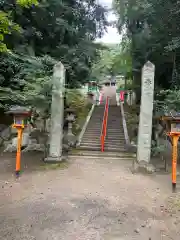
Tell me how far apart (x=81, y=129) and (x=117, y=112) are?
4408 mm

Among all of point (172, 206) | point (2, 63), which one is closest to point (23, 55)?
point (2, 63)

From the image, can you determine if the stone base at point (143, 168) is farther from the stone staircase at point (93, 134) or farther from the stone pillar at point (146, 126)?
the stone staircase at point (93, 134)

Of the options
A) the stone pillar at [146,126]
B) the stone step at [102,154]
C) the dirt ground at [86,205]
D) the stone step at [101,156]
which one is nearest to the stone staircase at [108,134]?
the stone step at [102,154]

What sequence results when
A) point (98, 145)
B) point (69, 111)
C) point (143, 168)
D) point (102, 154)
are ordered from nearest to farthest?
point (143, 168) → point (102, 154) → point (98, 145) → point (69, 111)

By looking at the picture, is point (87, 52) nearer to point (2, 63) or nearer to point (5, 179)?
point (2, 63)

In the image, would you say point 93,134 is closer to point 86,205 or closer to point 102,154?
point 102,154

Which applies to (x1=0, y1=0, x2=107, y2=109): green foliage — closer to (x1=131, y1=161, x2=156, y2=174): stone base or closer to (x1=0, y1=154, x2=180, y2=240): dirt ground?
(x1=0, y1=154, x2=180, y2=240): dirt ground

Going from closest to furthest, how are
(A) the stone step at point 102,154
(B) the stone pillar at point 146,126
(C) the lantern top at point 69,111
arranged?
1. (B) the stone pillar at point 146,126
2. (A) the stone step at point 102,154
3. (C) the lantern top at point 69,111

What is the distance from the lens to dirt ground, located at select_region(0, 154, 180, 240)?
402 centimetres

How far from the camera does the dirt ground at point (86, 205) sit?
402cm

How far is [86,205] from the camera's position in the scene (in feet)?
16.9

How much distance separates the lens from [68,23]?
39.3ft

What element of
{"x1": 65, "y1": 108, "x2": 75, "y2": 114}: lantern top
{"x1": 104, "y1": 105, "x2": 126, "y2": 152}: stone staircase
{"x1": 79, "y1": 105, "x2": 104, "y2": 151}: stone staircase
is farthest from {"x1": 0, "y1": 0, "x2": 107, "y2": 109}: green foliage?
{"x1": 104, "y1": 105, "x2": 126, "y2": 152}: stone staircase

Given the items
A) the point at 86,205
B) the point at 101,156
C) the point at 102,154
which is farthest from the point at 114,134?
the point at 86,205
